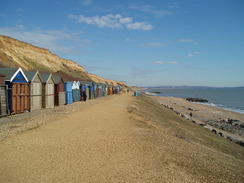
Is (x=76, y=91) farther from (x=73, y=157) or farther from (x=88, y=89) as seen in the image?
(x=73, y=157)

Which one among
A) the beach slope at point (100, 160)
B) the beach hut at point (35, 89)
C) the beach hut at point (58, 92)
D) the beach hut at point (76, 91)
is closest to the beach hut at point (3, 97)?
the beach hut at point (35, 89)

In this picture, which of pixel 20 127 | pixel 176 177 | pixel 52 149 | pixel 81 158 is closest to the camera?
pixel 176 177

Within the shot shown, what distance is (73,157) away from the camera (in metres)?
8.11

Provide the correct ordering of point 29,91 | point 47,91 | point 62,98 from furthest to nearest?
1. point 62,98
2. point 47,91
3. point 29,91

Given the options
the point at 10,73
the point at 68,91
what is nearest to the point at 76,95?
the point at 68,91

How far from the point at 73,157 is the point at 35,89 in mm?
14899

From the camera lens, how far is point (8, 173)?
21.7ft

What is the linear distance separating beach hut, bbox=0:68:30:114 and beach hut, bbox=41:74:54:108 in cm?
301

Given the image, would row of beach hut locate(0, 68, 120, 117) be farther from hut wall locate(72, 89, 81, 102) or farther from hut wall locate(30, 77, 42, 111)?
hut wall locate(72, 89, 81, 102)

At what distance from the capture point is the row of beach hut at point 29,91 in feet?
56.2

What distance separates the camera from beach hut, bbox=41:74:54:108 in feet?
75.2

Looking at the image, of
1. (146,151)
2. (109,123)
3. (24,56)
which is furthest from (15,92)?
(24,56)

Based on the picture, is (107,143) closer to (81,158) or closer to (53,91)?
(81,158)

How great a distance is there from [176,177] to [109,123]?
8.20 metres
